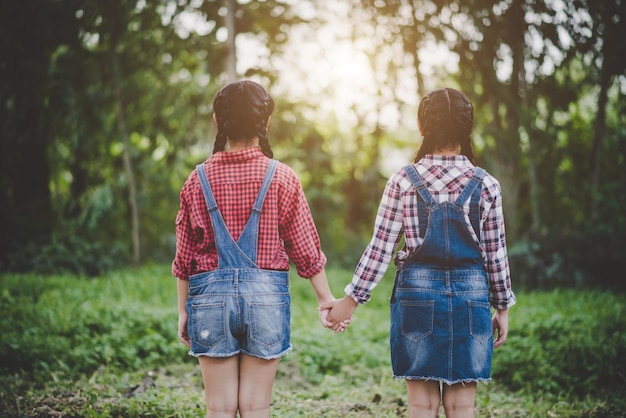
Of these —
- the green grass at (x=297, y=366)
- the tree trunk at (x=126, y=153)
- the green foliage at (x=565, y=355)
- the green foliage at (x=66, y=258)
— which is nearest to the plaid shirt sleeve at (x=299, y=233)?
the green grass at (x=297, y=366)

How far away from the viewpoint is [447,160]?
2.93 m

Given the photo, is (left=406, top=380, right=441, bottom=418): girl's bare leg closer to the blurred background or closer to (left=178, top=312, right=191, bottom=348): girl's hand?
(left=178, top=312, right=191, bottom=348): girl's hand

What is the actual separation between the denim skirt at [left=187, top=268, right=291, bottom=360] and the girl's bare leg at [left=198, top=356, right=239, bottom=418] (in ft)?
0.20

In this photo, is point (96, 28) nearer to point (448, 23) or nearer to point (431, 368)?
point (448, 23)

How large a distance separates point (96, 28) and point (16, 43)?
157cm

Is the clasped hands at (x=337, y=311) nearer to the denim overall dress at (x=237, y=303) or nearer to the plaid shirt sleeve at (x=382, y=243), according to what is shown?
the plaid shirt sleeve at (x=382, y=243)

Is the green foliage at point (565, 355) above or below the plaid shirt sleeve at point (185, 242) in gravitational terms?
below

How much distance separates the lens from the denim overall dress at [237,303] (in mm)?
2666

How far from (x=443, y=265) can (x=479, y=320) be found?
0.31 m

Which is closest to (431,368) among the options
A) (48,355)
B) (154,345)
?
(154,345)

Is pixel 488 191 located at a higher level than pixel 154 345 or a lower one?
higher

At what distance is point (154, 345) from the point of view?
5.92 m

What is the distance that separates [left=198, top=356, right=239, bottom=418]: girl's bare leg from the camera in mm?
2701

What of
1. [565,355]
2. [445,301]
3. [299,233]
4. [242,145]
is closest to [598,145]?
[565,355]
